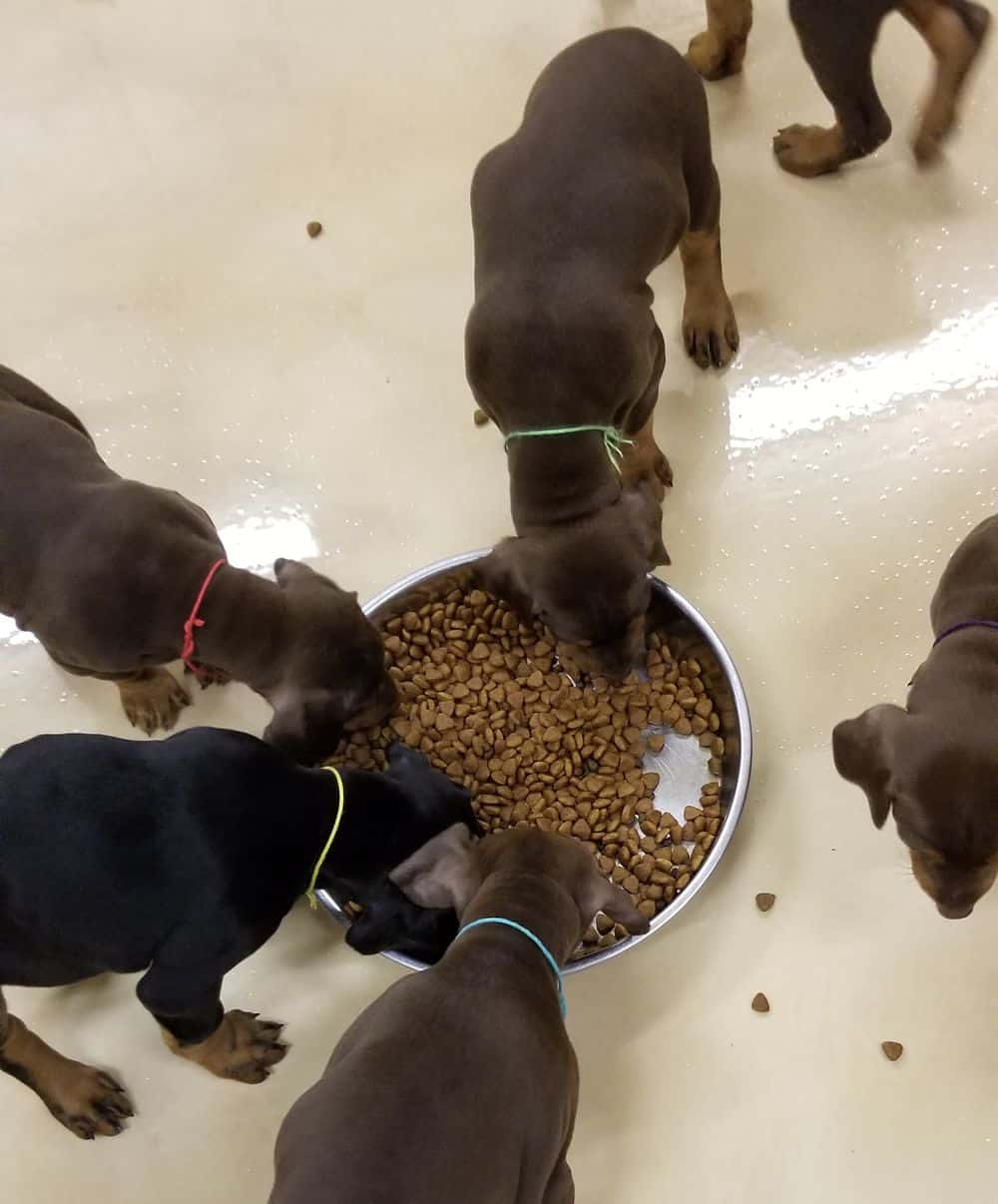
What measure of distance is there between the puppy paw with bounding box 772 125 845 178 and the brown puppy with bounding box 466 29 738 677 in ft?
2.42

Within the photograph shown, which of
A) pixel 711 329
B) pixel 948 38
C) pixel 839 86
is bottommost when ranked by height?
pixel 711 329

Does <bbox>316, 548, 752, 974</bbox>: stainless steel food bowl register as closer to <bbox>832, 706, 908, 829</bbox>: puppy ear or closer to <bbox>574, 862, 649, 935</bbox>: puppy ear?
<bbox>574, 862, 649, 935</bbox>: puppy ear

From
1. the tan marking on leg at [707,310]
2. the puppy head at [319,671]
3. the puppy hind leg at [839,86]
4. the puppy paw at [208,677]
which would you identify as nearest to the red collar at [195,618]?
the puppy head at [319,671]

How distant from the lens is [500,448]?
2924 millimetres

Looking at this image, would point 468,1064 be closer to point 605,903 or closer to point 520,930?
point 520,930

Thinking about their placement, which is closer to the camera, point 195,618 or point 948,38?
point 195,618

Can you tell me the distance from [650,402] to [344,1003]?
1.57 m

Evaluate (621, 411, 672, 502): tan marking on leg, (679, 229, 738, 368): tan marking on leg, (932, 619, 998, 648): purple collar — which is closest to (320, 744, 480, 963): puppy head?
(621, 411, 672, 502): tan marking on leg

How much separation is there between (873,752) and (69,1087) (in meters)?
1.88

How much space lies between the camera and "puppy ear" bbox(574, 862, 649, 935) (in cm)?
206

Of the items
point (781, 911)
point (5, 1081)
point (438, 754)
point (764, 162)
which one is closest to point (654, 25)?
point (764, 162)

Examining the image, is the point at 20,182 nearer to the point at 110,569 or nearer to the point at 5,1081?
the point at 110,569

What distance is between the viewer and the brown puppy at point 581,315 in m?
2.22

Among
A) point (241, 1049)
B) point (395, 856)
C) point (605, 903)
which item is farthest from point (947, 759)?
point (241, 1049)
